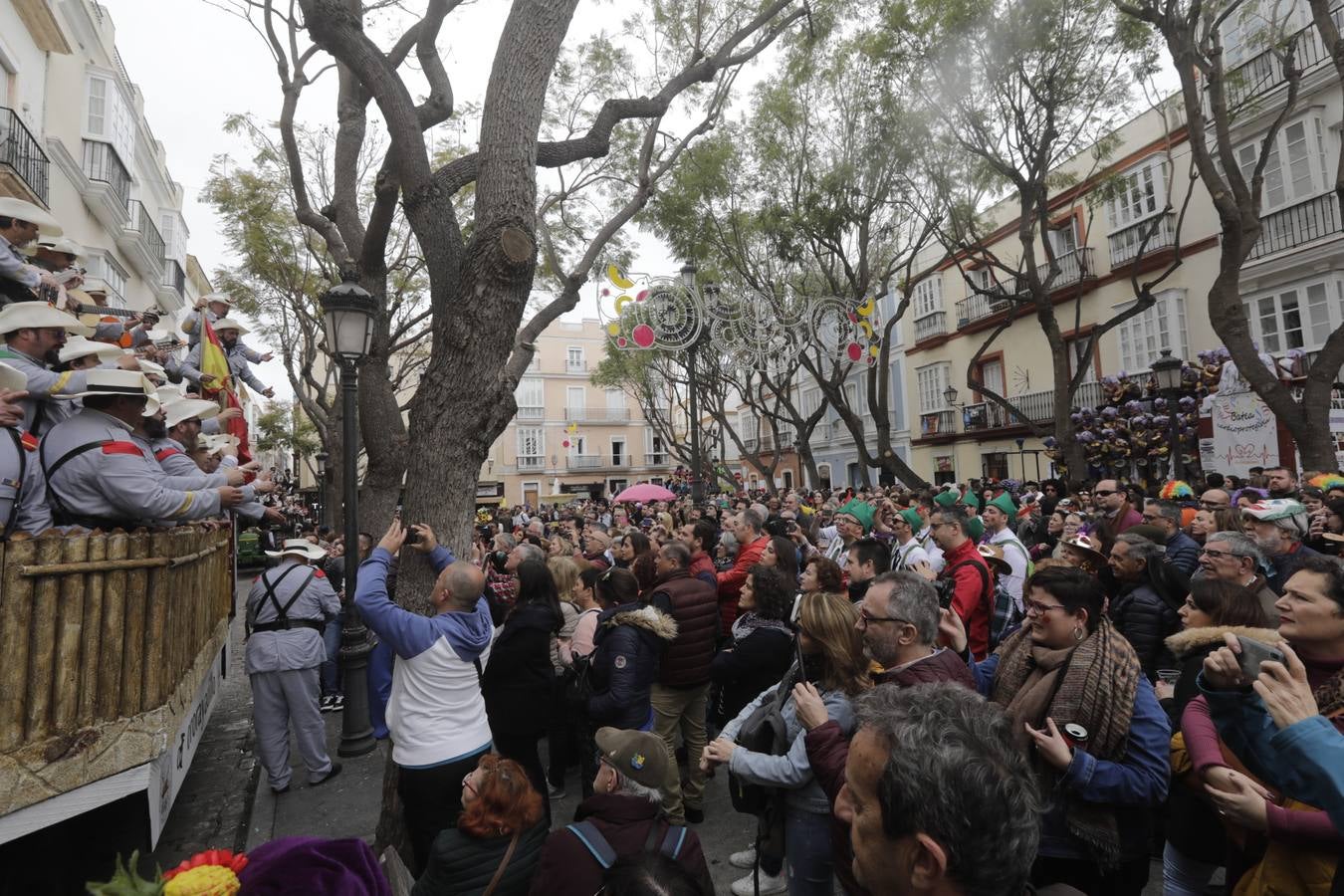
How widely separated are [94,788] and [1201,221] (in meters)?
22.2

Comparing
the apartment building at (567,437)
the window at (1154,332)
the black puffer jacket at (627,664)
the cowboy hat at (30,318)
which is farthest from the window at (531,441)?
the cowboy hat at (30,318)

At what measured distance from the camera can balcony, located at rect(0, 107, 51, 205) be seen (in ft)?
34.7

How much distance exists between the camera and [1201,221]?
17688 millimetres

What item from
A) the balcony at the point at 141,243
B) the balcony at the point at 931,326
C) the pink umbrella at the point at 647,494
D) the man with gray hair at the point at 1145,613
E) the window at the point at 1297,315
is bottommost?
the man with gray hair at the point at 1145,613

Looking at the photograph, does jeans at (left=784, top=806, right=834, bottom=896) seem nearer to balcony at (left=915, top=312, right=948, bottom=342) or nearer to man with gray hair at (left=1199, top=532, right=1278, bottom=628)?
man with gray hair at (left=1199, top=532, right=1278, bottom=628)

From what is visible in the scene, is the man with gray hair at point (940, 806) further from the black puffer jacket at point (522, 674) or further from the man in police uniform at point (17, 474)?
the man in police uniform at point (17, 474)

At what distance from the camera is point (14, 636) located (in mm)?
2707

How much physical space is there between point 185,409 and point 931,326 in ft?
87.2

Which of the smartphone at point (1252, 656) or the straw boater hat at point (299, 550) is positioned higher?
the straw boater hat at point (299, 550)

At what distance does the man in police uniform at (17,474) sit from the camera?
9.90ft

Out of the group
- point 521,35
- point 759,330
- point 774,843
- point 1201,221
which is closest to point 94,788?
point 774,843

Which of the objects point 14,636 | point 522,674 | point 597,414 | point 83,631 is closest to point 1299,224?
point 522,674

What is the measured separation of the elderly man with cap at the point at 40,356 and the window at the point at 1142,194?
20.3 m

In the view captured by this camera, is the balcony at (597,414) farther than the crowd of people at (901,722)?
Yes
